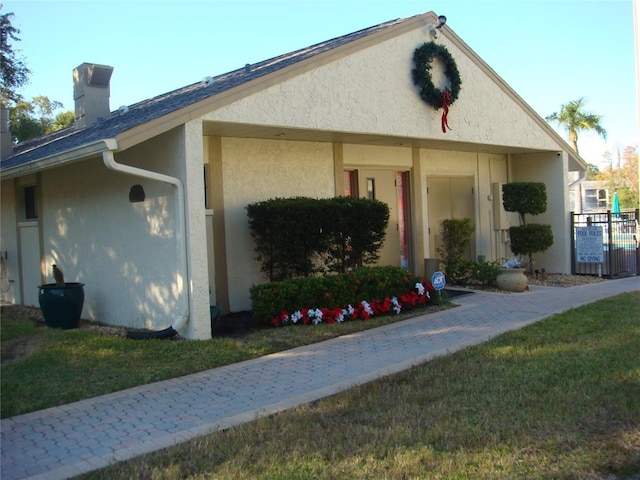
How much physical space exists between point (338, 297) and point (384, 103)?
11.7 feet

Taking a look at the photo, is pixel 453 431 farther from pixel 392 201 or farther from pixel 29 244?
pixel 29 244

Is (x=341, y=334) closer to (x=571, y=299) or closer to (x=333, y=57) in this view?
(x=333, y=57)

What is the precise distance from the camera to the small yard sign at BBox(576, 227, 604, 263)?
563 inches

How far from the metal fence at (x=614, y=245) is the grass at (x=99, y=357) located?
322 inches

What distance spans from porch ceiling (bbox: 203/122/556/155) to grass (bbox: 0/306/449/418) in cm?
309

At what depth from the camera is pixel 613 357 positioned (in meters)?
6.65

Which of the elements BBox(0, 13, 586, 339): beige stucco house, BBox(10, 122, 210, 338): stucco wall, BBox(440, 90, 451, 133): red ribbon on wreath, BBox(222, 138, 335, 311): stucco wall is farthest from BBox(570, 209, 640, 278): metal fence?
BBox(10, 122, 210, 338): stucco wall

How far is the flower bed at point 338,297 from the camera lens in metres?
8.82

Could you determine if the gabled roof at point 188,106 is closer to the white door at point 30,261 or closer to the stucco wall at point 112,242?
the stucco wall at point 112,242

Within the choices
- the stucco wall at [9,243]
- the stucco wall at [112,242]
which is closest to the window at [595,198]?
the stucco wall at [9,243]

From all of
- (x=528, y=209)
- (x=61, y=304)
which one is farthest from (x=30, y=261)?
(x=528, y=209)

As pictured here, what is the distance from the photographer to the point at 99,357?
714 centimetres

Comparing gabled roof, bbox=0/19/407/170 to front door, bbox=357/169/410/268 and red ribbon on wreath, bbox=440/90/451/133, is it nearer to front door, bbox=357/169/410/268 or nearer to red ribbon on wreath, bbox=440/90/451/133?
red ribbon on wreath, bbox=440/90/451/133

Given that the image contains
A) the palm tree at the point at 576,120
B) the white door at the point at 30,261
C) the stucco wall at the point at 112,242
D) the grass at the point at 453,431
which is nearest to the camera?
the grass at the point at 453,431
